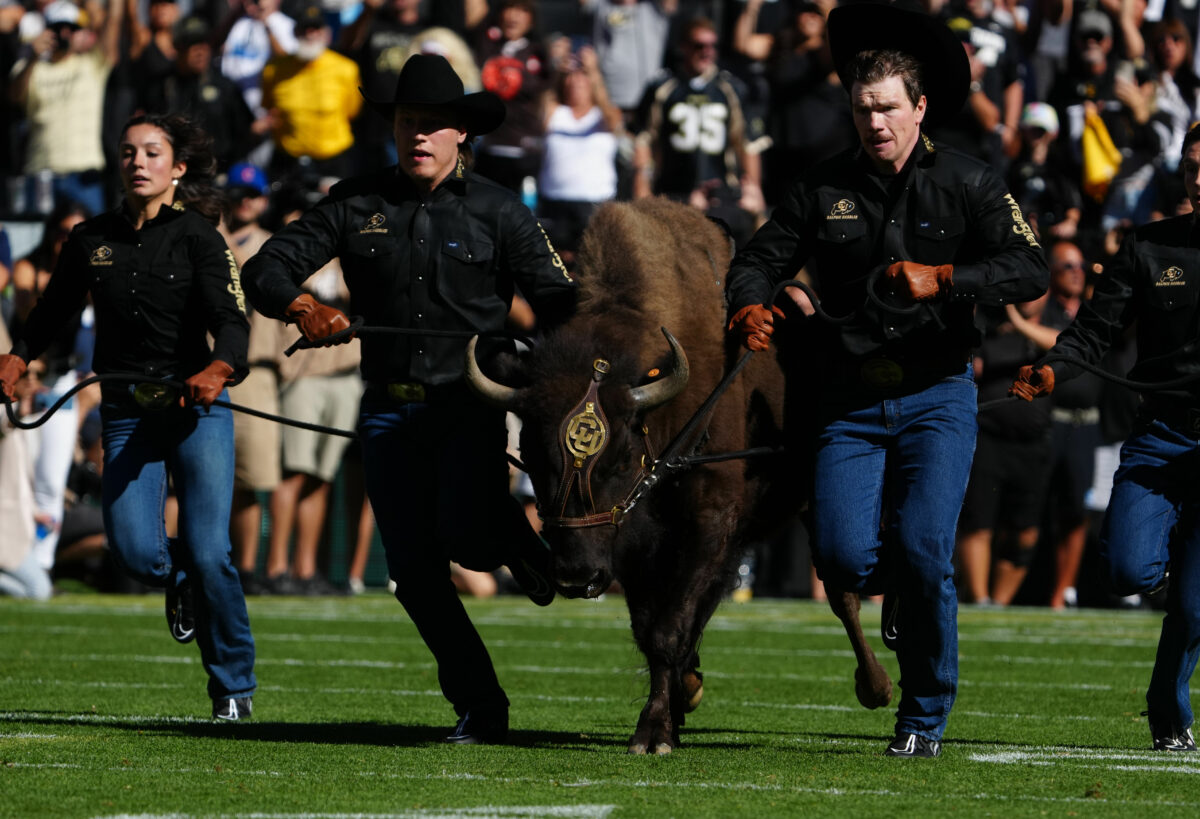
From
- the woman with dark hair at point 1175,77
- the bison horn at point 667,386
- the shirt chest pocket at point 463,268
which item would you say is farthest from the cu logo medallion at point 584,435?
the woman with dark hair at point 1175,77

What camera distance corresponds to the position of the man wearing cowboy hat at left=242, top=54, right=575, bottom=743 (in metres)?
7.54

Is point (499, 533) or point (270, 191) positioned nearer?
point (499, 533)

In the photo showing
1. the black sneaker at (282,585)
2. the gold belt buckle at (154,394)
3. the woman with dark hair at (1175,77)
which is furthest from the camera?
the woman with dark hair at (1175,77)

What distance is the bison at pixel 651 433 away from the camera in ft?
23.6

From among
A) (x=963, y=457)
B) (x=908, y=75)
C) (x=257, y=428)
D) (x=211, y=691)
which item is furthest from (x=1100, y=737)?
(x=257, y=428)

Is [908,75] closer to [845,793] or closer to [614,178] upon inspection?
[845,793]

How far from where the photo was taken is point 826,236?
735 cm

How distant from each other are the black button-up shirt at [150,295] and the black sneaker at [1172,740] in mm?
3754

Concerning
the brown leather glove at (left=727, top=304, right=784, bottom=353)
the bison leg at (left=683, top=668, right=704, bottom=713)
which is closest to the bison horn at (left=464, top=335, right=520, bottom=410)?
Answer: the brown leather glove at (left=727, top=304, right=784, bottom=353)

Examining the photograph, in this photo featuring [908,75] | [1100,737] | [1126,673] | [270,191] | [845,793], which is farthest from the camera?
[270,191]

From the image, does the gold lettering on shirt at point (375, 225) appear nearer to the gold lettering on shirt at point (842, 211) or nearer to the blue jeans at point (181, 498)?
the blue jeans at point (181, 498)

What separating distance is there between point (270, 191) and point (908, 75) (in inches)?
412

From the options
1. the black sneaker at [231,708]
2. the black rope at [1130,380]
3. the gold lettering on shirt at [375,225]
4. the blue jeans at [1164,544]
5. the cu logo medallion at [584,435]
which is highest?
the gold lettering on shirt at [375,225]

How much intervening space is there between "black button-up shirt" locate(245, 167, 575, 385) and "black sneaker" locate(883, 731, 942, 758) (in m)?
2.04
